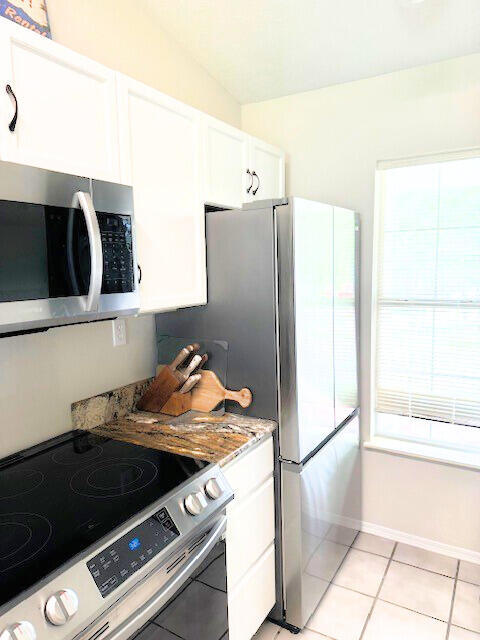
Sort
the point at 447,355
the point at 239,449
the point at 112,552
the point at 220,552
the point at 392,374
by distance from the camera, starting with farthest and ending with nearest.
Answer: the point at 392,374 → the point at 447,355 → the point at 239,449 → the point at 220,552 → the point at 112,552

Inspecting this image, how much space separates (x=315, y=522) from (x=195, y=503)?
901mm

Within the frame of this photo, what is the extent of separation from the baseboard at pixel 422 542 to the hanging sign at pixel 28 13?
2.88m

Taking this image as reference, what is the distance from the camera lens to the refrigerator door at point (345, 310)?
7.21 ft

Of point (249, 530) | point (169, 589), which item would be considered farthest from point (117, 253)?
point (249, 530)

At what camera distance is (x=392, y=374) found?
2.59m

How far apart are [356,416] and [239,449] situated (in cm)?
111

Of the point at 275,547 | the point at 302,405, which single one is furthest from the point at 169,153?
the point at 275,547

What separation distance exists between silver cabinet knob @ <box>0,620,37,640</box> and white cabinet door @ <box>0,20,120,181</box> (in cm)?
108

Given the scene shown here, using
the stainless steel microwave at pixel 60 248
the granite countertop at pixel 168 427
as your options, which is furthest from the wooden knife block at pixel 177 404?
the stainless steel microwave at pixel 60 248

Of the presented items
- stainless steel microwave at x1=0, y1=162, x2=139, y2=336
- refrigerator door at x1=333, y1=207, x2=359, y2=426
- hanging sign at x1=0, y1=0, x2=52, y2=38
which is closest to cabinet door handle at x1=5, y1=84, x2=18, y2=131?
stainless steel microwave at x1=0, y1=162, x2=139, y2=336

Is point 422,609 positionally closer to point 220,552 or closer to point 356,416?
point 356,416

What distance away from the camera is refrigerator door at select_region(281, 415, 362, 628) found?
1.92 metres

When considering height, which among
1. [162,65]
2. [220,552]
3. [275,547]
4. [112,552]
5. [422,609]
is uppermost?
[162,65]

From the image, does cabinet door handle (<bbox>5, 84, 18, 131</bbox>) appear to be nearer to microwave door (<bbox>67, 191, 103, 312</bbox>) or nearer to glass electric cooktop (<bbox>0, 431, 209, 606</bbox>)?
microwave door (<bbox>67, 191, 103, 312</bbox>)
